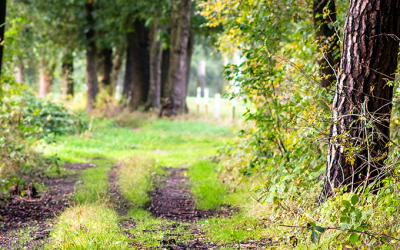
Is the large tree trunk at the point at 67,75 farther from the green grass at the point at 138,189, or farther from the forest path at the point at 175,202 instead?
the forest path at the point at 175,202

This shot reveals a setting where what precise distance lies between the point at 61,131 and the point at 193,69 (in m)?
50.4

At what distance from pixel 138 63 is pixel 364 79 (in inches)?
722

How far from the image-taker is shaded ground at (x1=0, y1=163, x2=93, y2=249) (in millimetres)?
4203

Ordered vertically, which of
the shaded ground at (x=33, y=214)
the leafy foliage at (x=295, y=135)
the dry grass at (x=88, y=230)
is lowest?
the shaded ground at (x=33, y=214)

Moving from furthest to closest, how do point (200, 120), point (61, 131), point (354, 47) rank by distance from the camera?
point (200, 120)
point (61, 131)
point (354, 47)

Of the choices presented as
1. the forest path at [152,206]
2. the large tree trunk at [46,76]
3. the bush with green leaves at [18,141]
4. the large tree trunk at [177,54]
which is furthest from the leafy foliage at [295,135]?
the large tree trunk at [46,76]

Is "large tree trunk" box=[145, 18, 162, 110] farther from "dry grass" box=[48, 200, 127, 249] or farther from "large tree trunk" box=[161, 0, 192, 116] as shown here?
"dry grass" box=[48, 200, 127, 249]

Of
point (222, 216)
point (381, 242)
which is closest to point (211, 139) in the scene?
point (222, 216)

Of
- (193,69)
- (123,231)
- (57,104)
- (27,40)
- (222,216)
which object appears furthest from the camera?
(193,69)

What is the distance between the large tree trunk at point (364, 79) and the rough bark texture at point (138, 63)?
18160 mm

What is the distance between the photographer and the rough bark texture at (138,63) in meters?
21.3

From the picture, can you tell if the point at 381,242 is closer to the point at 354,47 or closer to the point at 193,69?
the point at 354,47

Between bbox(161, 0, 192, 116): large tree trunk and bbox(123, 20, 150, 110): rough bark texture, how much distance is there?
2612 millimetres

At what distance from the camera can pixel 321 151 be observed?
4750 mm
